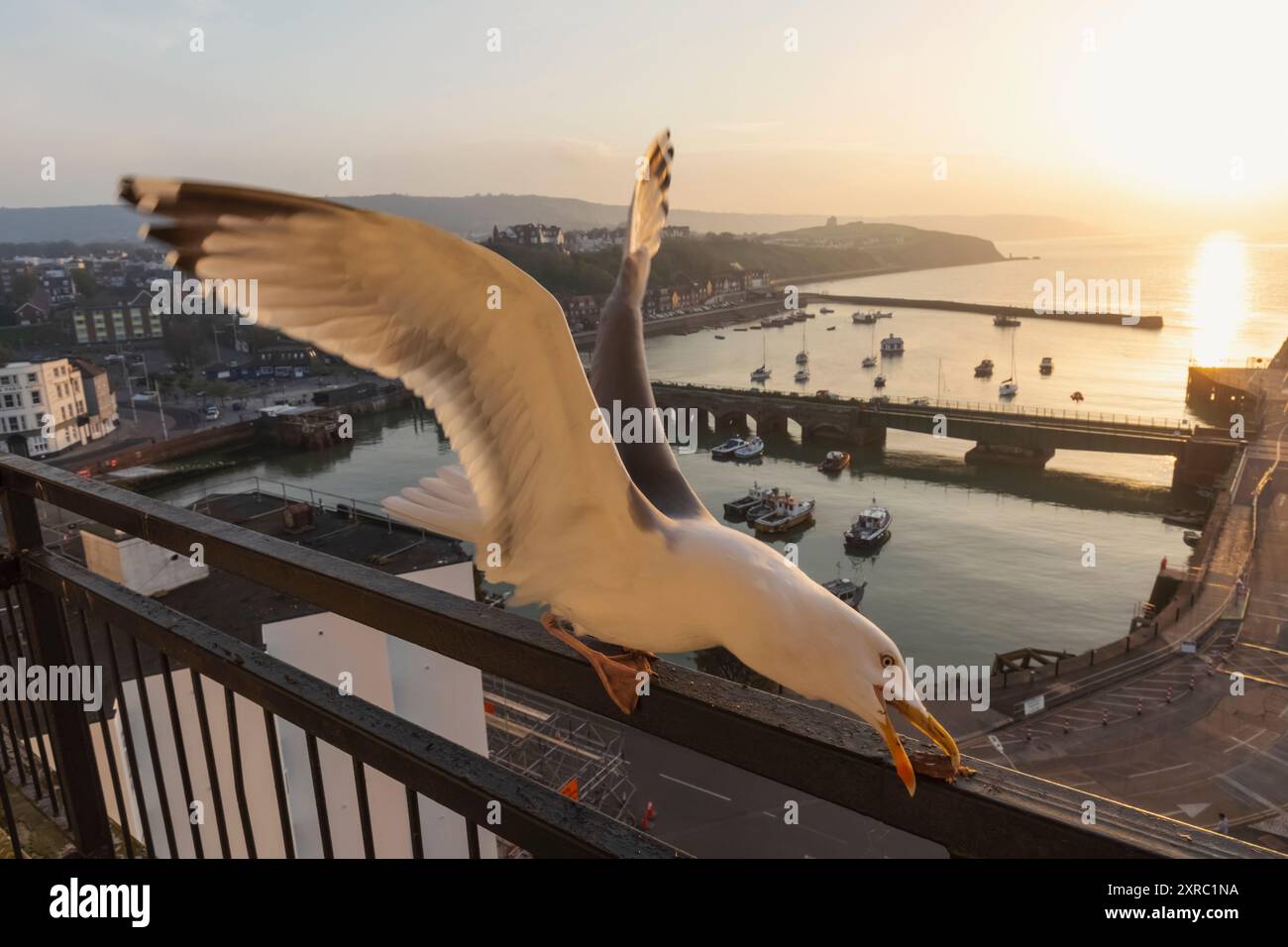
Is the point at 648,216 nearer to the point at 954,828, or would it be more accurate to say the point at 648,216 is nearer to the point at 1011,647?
the point at 954,828

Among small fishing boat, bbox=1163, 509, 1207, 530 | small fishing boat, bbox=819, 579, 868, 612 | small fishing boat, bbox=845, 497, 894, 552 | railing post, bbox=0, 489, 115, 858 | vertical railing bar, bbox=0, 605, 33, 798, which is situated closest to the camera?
railing post, bbox=0, 489, 115, 858

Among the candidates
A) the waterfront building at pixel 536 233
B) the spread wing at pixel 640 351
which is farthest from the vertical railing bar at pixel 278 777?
the waterfront building at pixel 536 233

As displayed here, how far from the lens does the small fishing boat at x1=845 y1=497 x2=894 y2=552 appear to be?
1739cm

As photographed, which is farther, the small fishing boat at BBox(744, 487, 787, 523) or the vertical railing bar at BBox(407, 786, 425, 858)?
the small fishing boat at BBox(744, 487, 787, 523)

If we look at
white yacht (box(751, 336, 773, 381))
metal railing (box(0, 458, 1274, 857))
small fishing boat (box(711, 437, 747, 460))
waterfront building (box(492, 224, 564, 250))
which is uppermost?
waterfront building (box(492, 224, 564, 250))

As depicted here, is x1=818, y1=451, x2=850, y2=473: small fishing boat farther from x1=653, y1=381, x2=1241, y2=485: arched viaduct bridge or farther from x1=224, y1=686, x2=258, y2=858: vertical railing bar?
x1=224, y1=686, x2=258, y2=858: vertical railing bar

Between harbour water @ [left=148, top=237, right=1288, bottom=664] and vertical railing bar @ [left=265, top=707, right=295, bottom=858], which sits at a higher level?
vertical railing bar @ [left=265, top=707, right=295, bottom=858]

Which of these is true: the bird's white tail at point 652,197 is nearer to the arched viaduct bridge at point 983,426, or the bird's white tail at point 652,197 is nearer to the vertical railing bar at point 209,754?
the vertical railing bar at point 209,754

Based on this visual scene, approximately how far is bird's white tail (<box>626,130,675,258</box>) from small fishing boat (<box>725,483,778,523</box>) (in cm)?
1699

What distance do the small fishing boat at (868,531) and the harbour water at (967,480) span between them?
13.9 inches

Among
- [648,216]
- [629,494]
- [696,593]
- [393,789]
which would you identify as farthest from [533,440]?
[393,789]

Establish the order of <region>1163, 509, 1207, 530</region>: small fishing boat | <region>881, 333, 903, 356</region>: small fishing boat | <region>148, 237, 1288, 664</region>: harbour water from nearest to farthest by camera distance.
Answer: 1. <region>148, 237, 1288, 664</region>: harbour water
2. <region>1163, 509, 1207, 530</region>: small fishing boat
3. <region>881, 333, 903, 356</region>: small fishing boat

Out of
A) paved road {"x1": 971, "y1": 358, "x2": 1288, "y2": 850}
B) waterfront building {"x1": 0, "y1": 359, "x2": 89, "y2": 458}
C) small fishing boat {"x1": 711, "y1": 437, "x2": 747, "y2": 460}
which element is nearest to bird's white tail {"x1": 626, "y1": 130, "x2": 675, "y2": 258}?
paved road {"x1": 971, "y1": 358, "x2": 1288, "y2": 850}

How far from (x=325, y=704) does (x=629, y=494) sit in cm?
45
